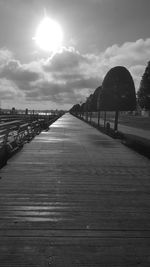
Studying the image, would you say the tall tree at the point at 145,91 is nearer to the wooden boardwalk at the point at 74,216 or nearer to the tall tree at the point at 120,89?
the tall tree at the point at 120,89

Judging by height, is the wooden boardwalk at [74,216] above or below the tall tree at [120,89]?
below

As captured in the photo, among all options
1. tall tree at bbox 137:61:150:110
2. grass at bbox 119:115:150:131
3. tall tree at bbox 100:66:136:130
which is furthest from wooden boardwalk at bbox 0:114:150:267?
grass at bbox 119:115:150:131

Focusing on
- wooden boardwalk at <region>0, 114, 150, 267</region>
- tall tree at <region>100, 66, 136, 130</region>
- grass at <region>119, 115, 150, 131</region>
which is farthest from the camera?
grass at <region>119, 115, 150, 131</region>

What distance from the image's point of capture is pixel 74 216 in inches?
239

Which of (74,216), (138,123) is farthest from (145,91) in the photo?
(138,123)

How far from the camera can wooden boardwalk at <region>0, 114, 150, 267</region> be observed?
4.43m

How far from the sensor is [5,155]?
11922mm

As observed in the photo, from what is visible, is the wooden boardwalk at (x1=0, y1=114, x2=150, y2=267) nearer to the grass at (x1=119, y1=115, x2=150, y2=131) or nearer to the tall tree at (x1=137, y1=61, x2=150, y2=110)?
the tall tree at (x1=137, y1=61, x2=150, y2=110)

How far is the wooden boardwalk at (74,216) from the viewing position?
443 cm

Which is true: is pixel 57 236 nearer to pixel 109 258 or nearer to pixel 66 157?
pixel 109 258

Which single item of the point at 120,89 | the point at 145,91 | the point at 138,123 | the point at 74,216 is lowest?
the point at 138,123

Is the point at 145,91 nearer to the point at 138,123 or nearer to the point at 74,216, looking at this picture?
the point at 74,216

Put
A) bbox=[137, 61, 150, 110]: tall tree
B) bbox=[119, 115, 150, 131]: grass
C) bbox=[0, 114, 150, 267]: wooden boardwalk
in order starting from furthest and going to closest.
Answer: bbox=[119, 115, 150, 131]: grass
bbox=[137, 61, 150, 110]: tall tree
bbox=[0, 114, 150, 267]: wooden boardwalk

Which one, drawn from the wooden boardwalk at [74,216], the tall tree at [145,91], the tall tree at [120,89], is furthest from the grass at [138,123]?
the wooden boardwalk at [74,216]
